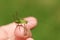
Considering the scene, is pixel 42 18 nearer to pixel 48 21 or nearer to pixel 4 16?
pixel 48 21

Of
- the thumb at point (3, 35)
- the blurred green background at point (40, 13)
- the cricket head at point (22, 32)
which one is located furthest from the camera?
the blurred green background at point (40, 13)

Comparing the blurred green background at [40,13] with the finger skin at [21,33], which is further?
the blurred green background at [40,13]

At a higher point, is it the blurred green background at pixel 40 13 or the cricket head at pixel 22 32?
the blurred green background at pixel 40 13

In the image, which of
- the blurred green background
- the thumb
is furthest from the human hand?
the blurred green background

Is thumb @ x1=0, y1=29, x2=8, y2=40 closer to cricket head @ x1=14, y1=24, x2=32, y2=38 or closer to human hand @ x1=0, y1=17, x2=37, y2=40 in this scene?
human hand @ x1=0, y1=17, x2=37, y2=40

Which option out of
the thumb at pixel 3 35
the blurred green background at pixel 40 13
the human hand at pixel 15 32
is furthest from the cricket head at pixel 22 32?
the blurred green background at pixel 40 13

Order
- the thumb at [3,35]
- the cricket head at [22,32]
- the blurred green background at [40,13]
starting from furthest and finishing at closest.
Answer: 1. the blurred green background at [40,13]
2. the thumb at [3,35]
3. the cricket head at [22,32]

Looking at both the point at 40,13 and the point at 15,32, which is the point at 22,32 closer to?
the point at 15,32

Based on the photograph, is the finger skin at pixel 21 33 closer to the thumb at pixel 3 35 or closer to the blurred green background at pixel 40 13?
the thumb at pixel 3 35
